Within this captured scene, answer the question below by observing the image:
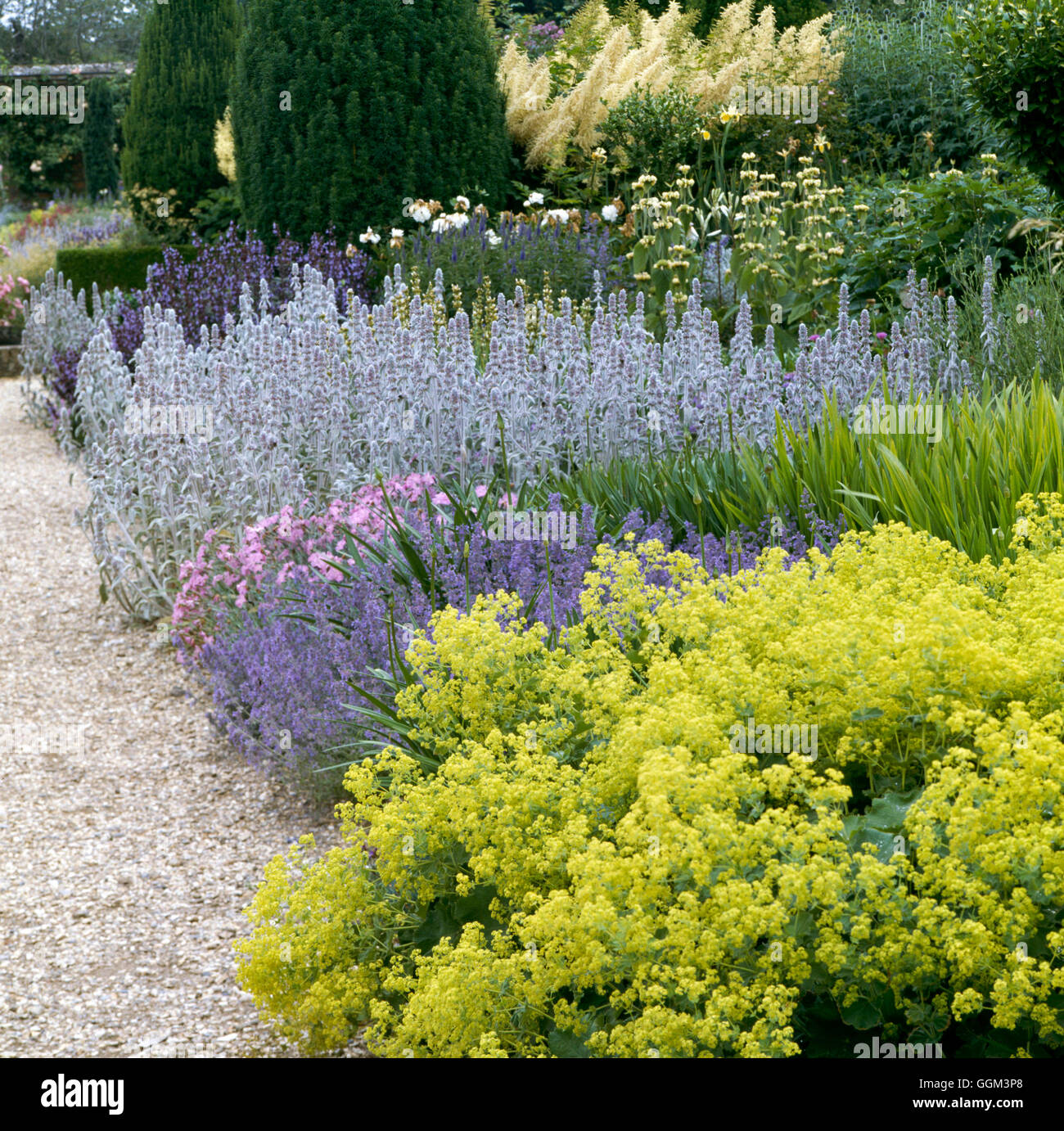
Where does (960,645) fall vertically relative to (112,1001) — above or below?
above

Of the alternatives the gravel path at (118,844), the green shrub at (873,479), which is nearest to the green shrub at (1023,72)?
the green shrub at (873,479)

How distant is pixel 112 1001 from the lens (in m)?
2.88

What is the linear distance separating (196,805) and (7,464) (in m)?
6.11

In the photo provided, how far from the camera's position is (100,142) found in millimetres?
28766

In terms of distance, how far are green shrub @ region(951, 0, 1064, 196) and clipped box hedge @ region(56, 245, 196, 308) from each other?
8103mm

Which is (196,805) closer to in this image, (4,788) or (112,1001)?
(4,788)

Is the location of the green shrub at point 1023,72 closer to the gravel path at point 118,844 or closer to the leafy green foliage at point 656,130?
the leafy green foliage at point 656,130

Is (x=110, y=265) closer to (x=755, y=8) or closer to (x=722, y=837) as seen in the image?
(x=755, y=8)

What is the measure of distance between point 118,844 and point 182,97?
43.2ft

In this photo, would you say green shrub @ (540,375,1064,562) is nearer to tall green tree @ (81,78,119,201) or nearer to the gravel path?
the gravel path

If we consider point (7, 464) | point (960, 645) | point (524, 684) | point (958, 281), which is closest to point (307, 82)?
point (7, 464)

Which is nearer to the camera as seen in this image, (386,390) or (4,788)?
(4,788)

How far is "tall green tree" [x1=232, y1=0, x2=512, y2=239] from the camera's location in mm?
10406

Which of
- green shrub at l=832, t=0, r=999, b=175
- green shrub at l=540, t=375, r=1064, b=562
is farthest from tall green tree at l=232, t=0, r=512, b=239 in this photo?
green shrub at l=540, t=375, r=1064, b=562
